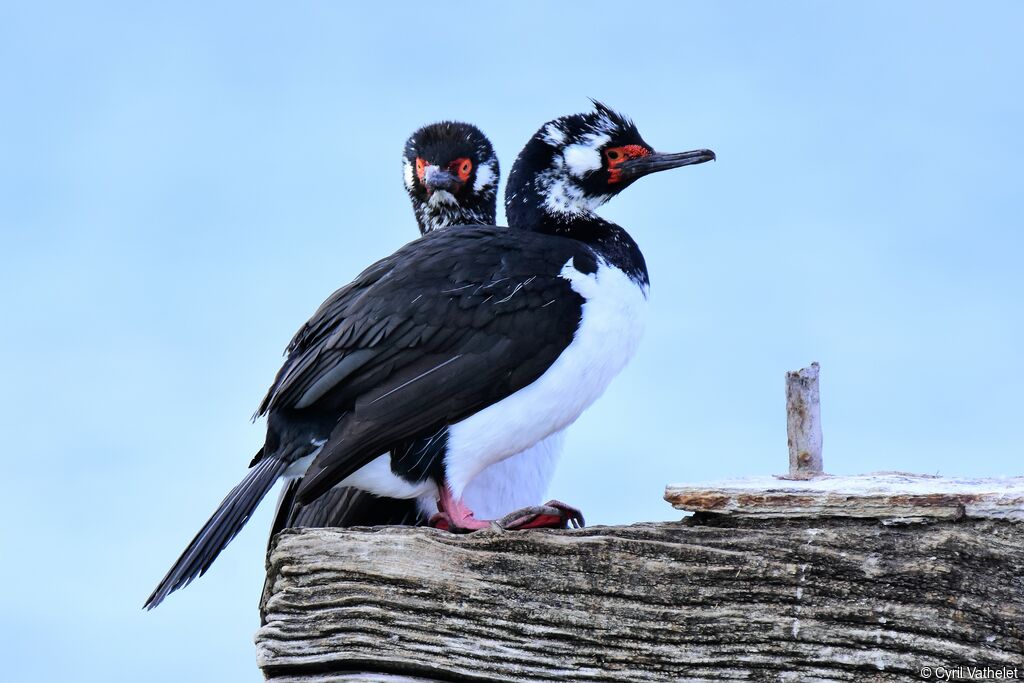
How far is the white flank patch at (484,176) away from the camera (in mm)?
7812

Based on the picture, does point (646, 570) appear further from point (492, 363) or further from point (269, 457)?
point (269, 457)

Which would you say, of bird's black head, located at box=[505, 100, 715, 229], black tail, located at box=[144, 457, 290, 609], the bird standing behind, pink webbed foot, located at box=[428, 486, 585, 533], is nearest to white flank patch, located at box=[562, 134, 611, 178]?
bird's black head, located at box=[505, 100, 715, 229]

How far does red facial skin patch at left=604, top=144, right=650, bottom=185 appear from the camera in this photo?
21.9 ft

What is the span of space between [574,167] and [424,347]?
57.5 inches

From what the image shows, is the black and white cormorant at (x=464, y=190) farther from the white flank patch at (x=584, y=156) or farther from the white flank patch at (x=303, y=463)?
the white flank patch at (x=303, y=463)

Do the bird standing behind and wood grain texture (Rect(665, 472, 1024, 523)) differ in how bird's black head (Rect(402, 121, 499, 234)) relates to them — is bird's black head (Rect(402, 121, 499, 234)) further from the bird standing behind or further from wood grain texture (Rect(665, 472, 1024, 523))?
wood grain texture (Rect(665, 472, 1024, 523))

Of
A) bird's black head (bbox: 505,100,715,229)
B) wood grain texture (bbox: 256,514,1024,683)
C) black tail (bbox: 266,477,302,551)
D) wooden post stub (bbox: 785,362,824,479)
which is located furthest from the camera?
bird's black head (bbox: 505,100,715,229)

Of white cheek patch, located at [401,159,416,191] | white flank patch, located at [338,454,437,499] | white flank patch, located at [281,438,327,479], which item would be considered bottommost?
white flank patch, located at [338,454,437,499]

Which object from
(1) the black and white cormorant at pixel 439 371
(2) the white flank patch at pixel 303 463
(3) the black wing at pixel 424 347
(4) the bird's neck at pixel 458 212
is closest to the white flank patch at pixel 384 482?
(1) the black and white cormorant at pixel 439 371

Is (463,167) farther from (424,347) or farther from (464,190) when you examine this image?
(424,347)

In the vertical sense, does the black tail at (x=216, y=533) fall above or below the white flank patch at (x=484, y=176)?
below

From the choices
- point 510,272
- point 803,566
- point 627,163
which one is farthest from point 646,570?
point 627,163

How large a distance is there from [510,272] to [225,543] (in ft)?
5.11

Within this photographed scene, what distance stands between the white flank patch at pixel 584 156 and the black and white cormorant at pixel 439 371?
1.85 ft
